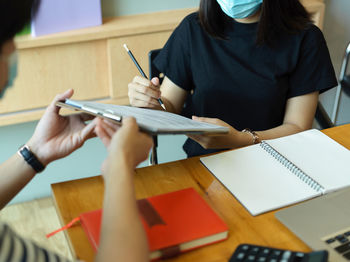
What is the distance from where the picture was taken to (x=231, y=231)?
2.91 ft

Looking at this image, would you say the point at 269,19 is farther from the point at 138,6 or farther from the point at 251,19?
the point at 138,6

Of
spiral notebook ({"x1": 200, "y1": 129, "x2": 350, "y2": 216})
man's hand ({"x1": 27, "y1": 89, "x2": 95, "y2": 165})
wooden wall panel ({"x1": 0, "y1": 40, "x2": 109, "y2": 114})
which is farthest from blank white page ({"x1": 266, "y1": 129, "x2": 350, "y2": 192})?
wooden wall panel ({"x1": 0, "y1": 40, "x2": 109, "y2": 114})

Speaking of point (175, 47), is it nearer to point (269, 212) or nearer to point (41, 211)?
point (269, 212)

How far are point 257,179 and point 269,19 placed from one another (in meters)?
0.61

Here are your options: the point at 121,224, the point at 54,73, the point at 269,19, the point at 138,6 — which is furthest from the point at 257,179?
the point at 138,6

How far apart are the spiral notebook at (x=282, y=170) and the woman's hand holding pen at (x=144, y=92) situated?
299 millimetres

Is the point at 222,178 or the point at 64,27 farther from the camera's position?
the point at 64,27

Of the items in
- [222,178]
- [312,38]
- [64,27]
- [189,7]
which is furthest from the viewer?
[189,7]

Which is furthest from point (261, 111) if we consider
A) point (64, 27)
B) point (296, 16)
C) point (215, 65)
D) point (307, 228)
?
point (64, 27)

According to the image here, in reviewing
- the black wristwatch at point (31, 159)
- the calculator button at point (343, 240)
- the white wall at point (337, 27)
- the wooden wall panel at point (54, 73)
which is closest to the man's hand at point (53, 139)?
the black wristwatch at point (31, 159)

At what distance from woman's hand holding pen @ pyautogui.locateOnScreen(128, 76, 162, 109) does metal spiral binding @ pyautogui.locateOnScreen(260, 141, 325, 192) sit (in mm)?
360

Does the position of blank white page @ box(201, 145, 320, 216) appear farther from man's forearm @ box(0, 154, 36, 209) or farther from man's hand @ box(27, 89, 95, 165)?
man's forearm @ box(0, 154, 36, 209)

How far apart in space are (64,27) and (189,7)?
0.64 metres

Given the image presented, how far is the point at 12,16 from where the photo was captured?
2.28ft
